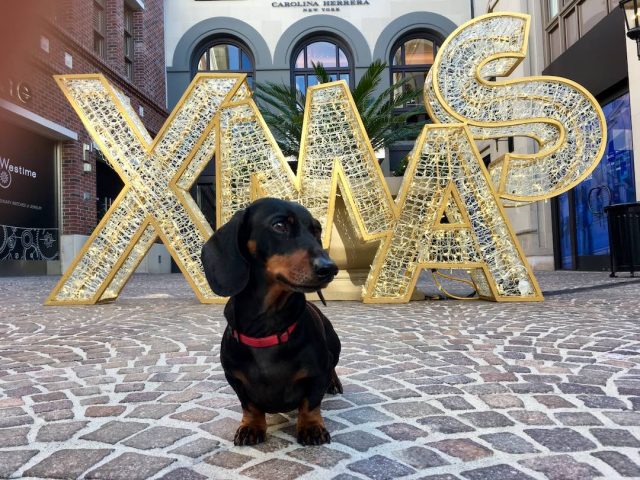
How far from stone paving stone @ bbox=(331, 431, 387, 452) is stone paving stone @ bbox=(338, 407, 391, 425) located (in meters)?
0.13

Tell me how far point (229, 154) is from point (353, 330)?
2787mm

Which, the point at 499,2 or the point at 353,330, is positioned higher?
the point at 499,2

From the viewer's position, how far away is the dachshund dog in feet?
5.95

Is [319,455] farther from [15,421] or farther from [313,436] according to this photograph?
[15,421]

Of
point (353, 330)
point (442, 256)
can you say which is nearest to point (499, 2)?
point (442, 256)

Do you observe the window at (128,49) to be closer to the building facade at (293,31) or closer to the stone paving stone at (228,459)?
the building facade at (293,31)

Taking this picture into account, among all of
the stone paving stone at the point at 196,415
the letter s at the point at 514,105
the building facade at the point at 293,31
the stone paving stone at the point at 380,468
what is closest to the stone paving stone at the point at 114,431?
the stone paving stone at the point at 196,415

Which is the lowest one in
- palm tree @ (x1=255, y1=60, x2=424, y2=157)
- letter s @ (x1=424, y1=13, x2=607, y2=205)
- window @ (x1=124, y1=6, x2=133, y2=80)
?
letter s @ (x1=424, y1=13, x2=607, y2=205)

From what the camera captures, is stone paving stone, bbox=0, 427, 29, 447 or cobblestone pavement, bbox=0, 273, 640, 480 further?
stone paving stone, bbox=0, 427, 29, 447

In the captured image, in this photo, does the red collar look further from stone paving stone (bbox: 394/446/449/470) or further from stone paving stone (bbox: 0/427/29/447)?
stone paving stone (bbox: 0/427/29/447)

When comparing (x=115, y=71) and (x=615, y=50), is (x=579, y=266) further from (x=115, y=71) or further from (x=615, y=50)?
(x=115, y=71)

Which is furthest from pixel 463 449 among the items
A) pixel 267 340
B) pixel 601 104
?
pixel 601 104

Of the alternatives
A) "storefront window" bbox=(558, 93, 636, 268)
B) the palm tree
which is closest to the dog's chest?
"storefront window" bbox=(558, 93, 636, 268)

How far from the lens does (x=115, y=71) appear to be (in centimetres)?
1460
